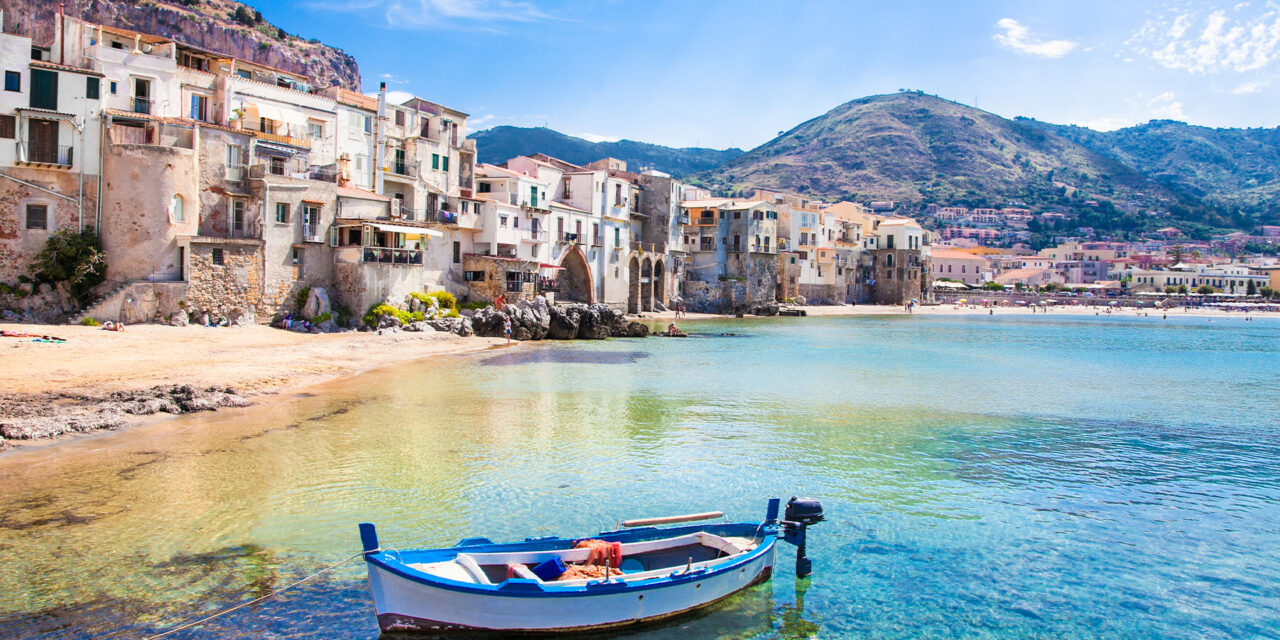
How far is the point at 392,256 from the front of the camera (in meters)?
41.7

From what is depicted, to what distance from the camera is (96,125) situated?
33406mm

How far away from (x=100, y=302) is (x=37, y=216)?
4.50m

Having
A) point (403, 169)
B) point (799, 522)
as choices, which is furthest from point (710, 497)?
point (403, 169)

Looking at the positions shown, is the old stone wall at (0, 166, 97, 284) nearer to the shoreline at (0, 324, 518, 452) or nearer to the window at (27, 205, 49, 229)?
the window at (27, 205, 49, 229)

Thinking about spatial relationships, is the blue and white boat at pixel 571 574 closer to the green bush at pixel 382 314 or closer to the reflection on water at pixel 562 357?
the reflection on water at pixel 562 357

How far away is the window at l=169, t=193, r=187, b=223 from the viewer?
34.6 meters

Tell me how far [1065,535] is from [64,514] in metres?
17.3

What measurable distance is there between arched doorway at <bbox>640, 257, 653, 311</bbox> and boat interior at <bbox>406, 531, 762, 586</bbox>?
5985 centimetres

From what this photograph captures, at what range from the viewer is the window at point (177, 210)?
1363 inches

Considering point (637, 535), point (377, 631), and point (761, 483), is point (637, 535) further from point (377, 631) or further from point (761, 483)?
point (761, 483)

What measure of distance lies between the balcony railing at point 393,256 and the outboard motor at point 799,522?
33.1 m

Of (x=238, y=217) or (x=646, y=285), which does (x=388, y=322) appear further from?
(x=646, y=285)

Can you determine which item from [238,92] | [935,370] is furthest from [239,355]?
[935,370]

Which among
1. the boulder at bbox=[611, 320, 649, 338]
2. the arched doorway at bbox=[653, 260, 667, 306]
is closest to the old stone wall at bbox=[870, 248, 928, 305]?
the arched doorway at bbox=[653, 260, 667, 306]
